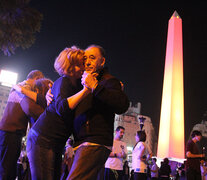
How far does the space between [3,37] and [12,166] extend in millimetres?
6154

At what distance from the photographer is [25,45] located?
8.57 m

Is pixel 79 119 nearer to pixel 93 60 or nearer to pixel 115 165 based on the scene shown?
pixel 93 60

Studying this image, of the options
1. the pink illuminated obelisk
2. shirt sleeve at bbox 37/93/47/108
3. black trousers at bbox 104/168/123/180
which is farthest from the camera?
the pink illuminated obelisk

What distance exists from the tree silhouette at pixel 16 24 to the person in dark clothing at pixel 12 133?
5.57 meters

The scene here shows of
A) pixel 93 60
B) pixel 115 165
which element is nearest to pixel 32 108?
pixel 93 60

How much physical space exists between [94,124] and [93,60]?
2.00 ft

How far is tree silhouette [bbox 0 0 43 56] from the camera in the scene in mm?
7949

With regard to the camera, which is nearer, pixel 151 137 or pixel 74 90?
pixel 74 90

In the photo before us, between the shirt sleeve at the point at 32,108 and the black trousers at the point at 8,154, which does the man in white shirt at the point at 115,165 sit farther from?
the shirt sleeve at the point at 32,108

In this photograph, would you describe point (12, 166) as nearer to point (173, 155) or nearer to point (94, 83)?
point (94, 83)

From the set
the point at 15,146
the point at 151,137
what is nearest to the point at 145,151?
the point at 15,146

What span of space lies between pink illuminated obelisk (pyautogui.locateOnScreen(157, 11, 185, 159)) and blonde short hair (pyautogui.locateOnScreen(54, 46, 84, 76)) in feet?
67.5

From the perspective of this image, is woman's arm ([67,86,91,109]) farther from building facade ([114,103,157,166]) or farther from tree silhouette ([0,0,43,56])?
building facade ([114,103,157,166])

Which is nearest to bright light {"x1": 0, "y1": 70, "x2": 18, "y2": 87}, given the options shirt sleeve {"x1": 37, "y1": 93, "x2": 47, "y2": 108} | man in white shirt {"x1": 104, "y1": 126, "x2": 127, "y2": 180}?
man in white shirt {"x1": 104, "y1": 126, "x2": 127, "y2": 180}
